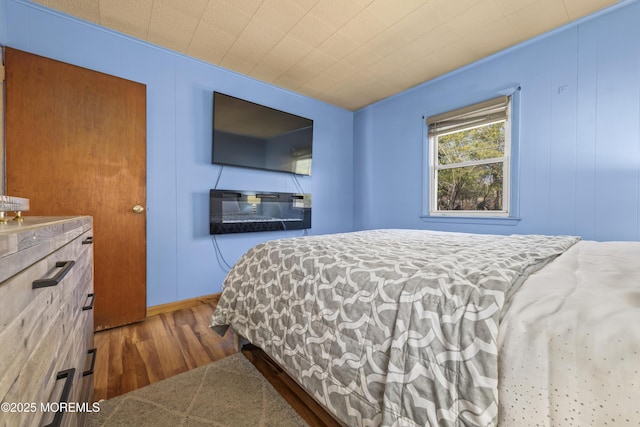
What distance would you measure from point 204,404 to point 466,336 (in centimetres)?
126

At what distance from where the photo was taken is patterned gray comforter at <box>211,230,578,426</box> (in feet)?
2.10

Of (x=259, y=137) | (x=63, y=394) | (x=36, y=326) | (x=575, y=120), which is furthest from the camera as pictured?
(x=259, y=137)

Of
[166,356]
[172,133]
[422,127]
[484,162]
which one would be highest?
[422,127]

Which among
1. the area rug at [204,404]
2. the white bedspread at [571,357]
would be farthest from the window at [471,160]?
the area rug at [204,404]

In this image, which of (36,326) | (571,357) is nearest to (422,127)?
(571,357)

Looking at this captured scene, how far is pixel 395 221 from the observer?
334 centimetres

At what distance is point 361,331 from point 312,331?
0.82 ft

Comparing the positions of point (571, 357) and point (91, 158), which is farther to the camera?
point (91, 158)

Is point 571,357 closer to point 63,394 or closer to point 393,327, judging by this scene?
point 393,327

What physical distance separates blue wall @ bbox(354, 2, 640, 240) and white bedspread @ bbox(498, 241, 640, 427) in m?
1.88

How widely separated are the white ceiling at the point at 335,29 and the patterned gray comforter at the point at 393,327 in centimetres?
182

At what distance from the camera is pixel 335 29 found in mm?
2160

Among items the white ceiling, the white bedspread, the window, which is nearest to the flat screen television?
the white ceiling

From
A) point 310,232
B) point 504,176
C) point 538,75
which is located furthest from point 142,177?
point 538,75
